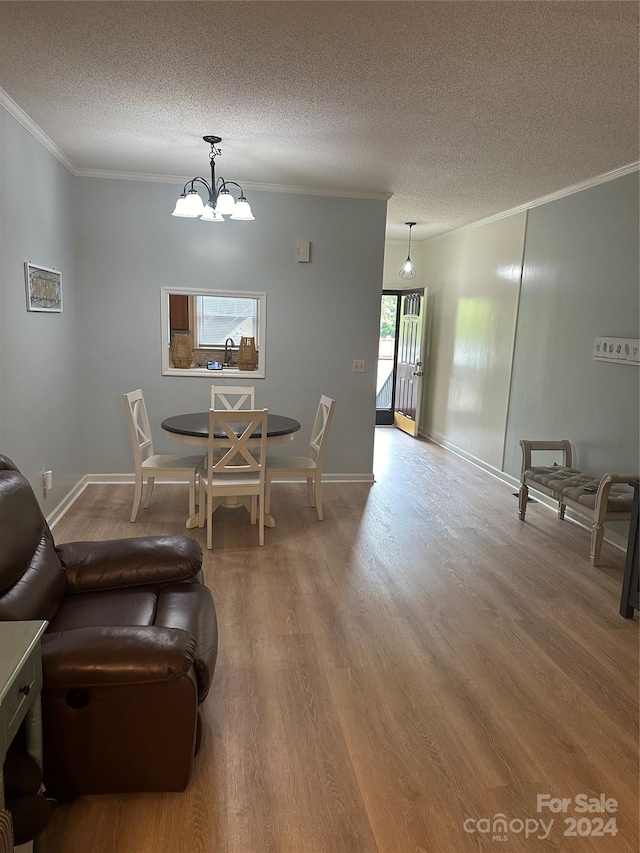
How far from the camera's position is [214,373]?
5.10m

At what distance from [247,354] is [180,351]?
0.59m

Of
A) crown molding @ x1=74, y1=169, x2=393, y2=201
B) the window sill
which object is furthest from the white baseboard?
crown molding @ x1=74, y1=169, x2=393, y2=201

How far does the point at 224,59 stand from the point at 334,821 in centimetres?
301

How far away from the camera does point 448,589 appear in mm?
3293

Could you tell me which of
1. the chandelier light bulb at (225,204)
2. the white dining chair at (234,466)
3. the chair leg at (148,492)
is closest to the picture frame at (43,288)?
the chandelier light bulb at (225,204)

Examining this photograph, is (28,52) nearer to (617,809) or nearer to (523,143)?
(523,143)

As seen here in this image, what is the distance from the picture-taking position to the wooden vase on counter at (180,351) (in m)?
5.03

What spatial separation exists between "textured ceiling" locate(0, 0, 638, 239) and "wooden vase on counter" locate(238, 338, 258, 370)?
1450mm

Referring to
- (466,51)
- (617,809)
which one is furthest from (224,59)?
(617,809)

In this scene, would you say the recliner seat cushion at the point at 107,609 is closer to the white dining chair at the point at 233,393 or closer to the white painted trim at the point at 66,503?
the white painted trim at the point at 66,503

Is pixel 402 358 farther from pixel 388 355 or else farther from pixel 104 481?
pixel 104 481

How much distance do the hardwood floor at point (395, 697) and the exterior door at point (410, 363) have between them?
3.67 m

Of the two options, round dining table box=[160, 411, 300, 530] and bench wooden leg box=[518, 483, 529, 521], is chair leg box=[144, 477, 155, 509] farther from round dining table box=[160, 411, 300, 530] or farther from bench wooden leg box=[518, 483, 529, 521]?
bench wooden leg box=[518, 483, 529, 521]

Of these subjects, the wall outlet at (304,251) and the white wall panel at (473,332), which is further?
the white wall panel at (473,332)
